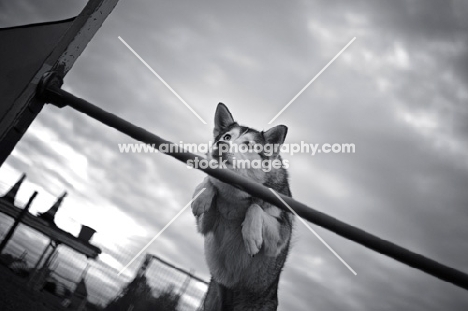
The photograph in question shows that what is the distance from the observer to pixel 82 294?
973 centimetres

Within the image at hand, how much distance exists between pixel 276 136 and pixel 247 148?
0.42m

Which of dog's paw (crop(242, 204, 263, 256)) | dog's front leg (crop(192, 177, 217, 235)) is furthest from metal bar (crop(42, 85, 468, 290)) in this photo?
dog's front leg (crop(192, 177, 217, 235))

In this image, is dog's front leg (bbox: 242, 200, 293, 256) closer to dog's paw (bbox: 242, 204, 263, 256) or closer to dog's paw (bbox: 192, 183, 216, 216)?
dog's paw (bbox: 242, 204, 263, 256)

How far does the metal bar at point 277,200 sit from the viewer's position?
3.35ft

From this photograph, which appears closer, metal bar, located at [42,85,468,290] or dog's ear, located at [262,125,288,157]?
metal bar, located at [42,85,468,290]

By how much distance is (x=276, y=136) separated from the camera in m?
3.53

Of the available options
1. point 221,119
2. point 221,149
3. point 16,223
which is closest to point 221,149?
point 221,149

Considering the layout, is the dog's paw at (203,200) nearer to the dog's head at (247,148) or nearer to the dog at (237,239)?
the dog at (237,239)

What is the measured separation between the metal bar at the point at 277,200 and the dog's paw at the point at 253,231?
3.87 feet

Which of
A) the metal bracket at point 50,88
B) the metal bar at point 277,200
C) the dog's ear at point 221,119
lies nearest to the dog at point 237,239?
the dog's ear at point 221,119

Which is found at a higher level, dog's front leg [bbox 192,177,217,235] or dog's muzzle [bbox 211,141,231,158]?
dog's muzzle [bbox 211,141,231,158]

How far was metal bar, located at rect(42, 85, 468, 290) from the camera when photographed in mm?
1021

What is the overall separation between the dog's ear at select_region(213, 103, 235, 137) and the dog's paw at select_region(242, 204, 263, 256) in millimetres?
1571

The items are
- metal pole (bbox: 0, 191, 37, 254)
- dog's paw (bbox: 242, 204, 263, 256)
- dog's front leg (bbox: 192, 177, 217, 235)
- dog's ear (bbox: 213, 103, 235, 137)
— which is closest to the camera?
dog's paw (bbox: 242, 204, 263, 256)
